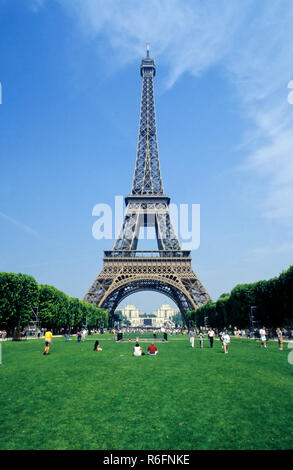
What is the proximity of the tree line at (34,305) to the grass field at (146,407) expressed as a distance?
28.2m

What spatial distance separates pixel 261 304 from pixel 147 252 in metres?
38.1

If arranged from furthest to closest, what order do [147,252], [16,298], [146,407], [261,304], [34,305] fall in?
[147,252] → [261,304] → [34,305] → [16,298] → [146,407]

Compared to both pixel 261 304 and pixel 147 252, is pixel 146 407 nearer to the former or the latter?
pixel 261 304

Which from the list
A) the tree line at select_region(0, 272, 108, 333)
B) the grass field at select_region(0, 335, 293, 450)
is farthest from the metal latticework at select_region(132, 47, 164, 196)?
the grass field at select_region(0, 335, 293, 450)

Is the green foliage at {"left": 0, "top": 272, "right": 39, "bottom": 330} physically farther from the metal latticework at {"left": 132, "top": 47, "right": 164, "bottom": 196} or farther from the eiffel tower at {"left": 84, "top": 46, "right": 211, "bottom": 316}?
the metal latticework at {"left": 132, "top": 47, "right": 164, "bottom": 196}

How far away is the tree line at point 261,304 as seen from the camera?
46.7 metres

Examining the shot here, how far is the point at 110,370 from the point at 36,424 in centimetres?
854

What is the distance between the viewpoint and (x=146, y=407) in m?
12.2

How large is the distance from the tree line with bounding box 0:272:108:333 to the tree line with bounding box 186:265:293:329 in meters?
29.8

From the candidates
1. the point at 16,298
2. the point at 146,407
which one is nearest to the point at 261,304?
the point at 16,298

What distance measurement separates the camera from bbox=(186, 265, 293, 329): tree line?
1839 inches

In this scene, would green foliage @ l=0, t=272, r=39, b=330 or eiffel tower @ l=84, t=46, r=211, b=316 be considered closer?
green foliage @ l=0, t=272, r=39, b=330

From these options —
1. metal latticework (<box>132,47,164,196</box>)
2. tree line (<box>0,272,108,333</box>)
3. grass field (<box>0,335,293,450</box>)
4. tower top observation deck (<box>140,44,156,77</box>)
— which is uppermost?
tower top observation deck (<box>140,44,156,77</box>)

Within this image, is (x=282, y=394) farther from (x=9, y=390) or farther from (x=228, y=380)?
(x=9, y=390)
